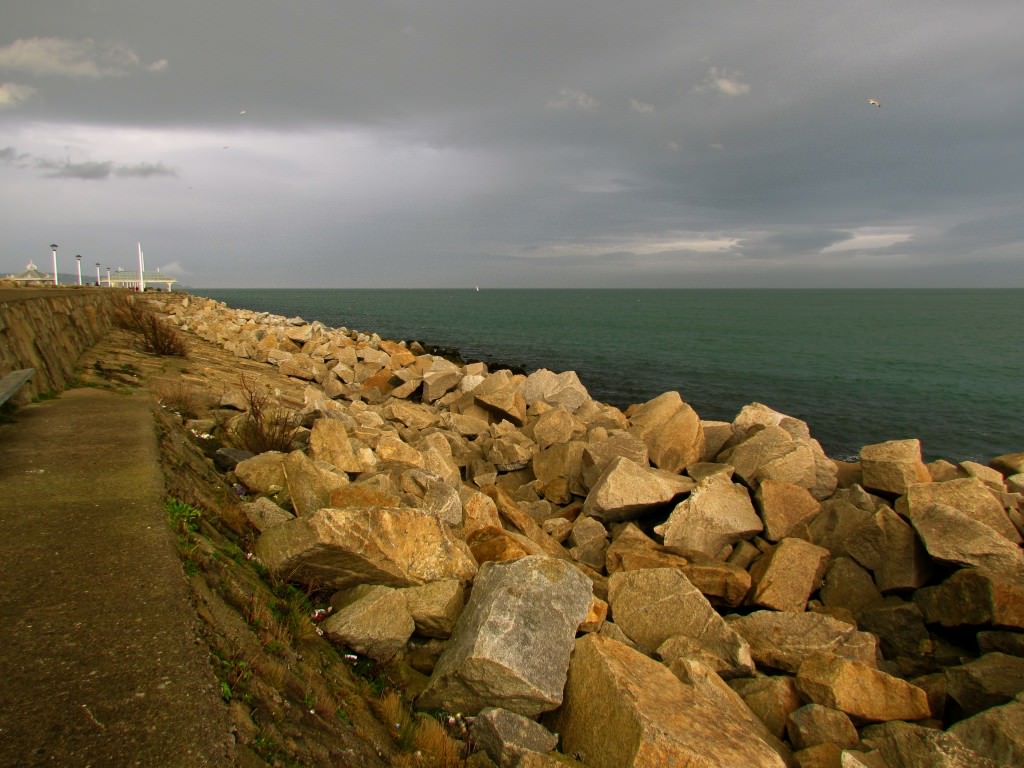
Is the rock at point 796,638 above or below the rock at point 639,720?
below

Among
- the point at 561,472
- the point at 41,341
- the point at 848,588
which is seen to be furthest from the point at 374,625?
the point at 41,341

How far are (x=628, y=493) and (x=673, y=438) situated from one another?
128 inches

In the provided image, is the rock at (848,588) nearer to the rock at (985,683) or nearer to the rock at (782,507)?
the rock at (782,507)

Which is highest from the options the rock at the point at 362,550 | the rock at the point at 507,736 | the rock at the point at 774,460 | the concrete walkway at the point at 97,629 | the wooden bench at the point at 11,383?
the wooden bench at the point at 11,383

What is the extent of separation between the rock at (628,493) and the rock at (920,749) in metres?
4.81

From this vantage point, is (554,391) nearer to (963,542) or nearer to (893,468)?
(893,468)

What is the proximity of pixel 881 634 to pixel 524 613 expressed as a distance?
5308mm

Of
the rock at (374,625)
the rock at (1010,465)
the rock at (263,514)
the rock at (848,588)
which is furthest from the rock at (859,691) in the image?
the rock at (1010,465)

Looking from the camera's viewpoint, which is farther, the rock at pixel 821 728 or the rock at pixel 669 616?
the rock at pixel 669 616

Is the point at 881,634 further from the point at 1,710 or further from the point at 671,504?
the point at 1,710

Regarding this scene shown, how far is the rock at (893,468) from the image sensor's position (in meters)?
9.52

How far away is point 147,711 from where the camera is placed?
2717 mm

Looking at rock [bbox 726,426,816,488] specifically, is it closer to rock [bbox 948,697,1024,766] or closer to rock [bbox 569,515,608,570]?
rock [bbox 569,515,608,570]

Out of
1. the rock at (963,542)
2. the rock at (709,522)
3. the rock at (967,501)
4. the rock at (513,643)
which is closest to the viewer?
the rock at (513,643)
